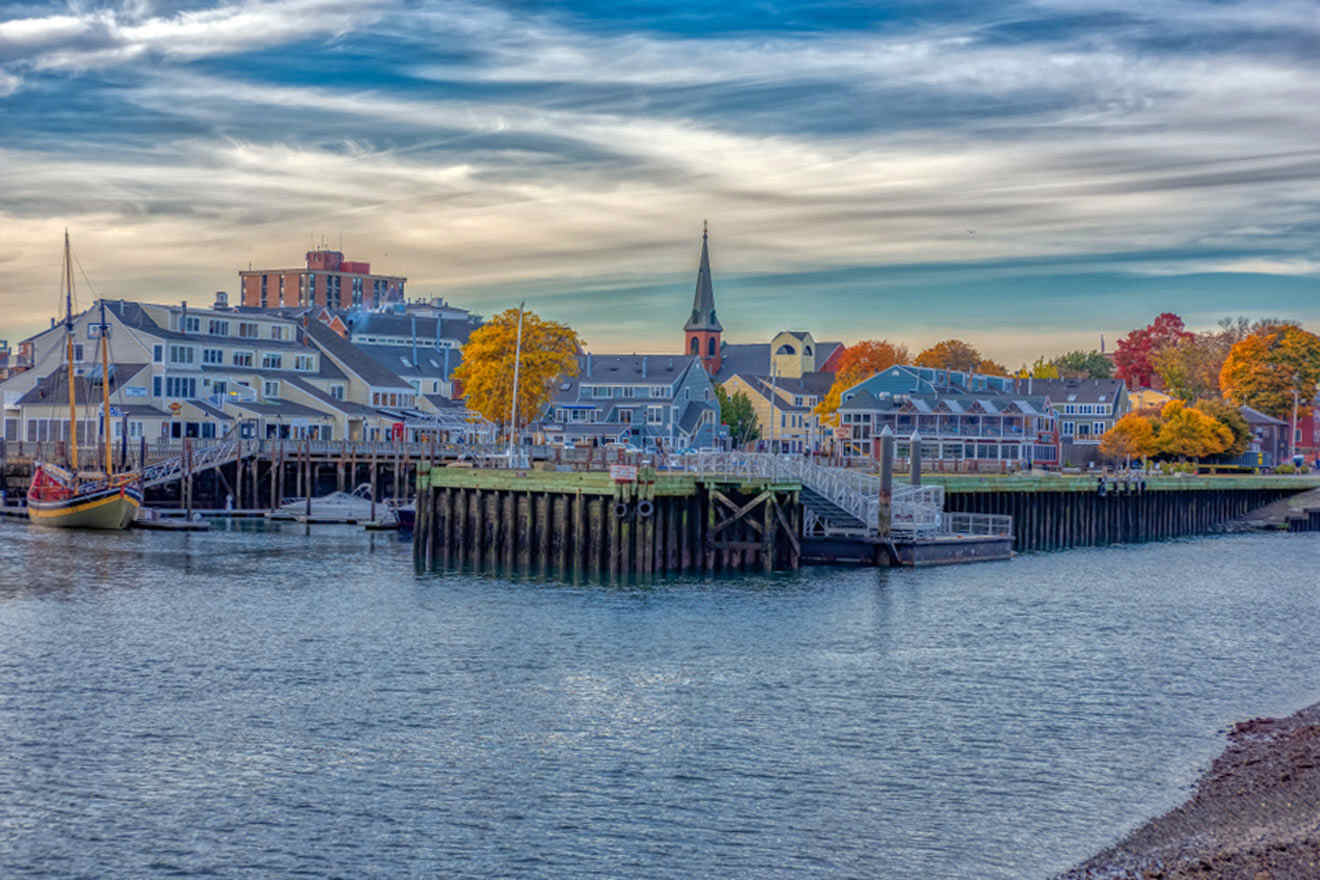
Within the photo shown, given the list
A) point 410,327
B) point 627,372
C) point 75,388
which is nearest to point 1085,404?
point 627,372

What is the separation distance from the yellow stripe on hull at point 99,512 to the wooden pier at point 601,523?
2407 cm

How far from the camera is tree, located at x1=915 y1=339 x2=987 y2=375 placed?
617 feet

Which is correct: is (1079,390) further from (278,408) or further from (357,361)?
(278,408)

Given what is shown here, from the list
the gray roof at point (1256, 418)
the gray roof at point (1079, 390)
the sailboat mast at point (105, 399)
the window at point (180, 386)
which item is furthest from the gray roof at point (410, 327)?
the gray roof at point (1256, 418)

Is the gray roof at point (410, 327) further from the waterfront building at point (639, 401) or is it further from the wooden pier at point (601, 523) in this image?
the wooden pier at point (601, 523)

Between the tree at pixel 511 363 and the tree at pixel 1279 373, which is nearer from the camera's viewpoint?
the tree at pixel 511 363

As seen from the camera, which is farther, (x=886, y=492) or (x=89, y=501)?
(x=89, y=501)

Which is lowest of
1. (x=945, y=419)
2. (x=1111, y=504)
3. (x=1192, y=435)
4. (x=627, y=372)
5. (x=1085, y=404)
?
(x=1111, y=504)

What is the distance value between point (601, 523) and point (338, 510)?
3516cm

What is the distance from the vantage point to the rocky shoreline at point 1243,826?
905 inches

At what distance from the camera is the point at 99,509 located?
274ft

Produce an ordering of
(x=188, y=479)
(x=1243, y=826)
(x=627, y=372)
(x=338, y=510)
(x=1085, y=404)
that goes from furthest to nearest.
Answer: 1. (x=1085, y=404)
2. (x=627, y=372)
3. (x=338, y=510)
4. (x=188, y=479)
5. (x=1243, y=826)

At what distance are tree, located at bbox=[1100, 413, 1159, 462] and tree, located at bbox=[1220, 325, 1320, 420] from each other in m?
24.0

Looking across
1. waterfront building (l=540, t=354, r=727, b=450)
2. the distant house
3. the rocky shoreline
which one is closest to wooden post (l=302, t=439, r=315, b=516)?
waterfront building (l=540, t=354, r=727, b=450)
